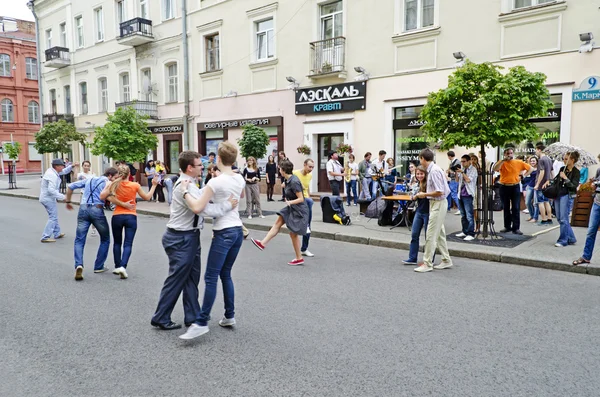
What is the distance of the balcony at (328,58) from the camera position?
16.2m

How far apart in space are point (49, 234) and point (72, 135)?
54.0 feet

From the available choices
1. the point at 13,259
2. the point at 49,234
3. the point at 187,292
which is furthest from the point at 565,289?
the point at 49,234

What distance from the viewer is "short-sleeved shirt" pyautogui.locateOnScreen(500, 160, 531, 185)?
9.52m

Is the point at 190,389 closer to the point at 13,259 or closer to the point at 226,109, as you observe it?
the point at 13,259

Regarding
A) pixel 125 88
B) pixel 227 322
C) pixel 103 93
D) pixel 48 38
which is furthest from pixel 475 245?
pixel 48 38

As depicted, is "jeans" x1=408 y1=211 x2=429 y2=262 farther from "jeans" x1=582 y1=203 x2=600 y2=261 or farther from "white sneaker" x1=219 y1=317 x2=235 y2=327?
"white sneaker" x1=219 y1=317 x2=235 y2=327

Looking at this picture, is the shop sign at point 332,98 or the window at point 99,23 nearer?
the shop sign at point 332,98

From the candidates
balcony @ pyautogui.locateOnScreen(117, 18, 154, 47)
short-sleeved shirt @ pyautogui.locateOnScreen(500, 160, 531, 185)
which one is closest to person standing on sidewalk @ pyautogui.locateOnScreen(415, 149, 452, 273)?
short-sleeved shirt @ pyautogui.locateOnScreen(500, 160, 531, 185)

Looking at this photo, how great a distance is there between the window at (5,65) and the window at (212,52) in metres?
38.3

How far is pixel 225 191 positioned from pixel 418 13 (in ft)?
40.5

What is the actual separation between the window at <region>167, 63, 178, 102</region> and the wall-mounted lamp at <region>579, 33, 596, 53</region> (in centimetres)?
1721

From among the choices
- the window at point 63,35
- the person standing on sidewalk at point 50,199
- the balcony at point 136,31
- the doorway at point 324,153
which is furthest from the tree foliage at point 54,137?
the person standing on sidewalk at point 50,199

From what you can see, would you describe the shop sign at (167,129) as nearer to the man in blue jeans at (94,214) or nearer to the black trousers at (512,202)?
the man in blue jeans at (94,214)

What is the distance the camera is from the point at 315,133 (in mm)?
17469
